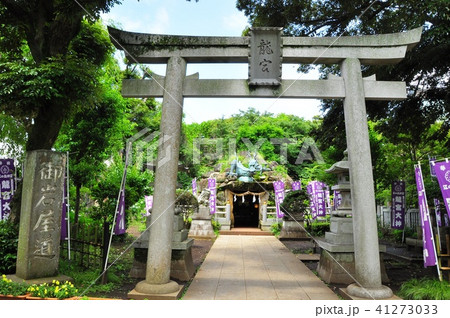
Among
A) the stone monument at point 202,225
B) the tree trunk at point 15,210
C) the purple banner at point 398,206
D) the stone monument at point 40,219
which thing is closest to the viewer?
the stone monument at point 40,219

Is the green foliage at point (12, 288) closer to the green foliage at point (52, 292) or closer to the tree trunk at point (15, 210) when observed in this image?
the green foliage at point (52, 292)

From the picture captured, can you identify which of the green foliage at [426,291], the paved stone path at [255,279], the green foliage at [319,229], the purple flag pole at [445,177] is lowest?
the paved stone path at [255,279]

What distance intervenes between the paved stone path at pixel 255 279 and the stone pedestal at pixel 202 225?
4904 mm

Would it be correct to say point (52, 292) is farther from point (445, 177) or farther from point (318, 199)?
point (318, 199)

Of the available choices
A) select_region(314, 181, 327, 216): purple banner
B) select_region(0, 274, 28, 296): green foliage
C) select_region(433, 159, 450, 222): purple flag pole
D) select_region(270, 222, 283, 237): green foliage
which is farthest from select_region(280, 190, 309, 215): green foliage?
select_region(0, 274, 28, 296): green foliage

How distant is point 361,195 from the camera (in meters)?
5.73

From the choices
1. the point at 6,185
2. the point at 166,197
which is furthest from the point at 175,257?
the point at 6,185

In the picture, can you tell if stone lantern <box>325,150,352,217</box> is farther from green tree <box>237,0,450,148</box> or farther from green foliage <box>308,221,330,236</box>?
green foliage <box>308,221,330,236</box>

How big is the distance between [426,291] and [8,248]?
338 inches

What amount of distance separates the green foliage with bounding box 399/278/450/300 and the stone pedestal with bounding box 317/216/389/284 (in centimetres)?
92

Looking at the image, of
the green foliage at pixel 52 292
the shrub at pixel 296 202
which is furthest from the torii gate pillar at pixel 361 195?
the shrub at pixel 296 202

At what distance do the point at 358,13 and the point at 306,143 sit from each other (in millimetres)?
21598

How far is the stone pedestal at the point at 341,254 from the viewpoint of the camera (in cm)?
678

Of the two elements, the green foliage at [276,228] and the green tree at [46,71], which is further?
the green foliage at [276,228]
